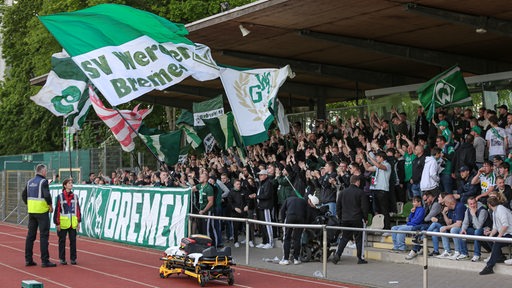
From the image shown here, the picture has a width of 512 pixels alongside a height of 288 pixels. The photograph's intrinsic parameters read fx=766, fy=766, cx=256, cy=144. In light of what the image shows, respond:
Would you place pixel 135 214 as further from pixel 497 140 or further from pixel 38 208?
pixel 497 140

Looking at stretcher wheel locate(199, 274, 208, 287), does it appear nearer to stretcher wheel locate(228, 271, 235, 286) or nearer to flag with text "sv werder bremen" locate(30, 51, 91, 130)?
stretcher wheel locate(228, 271, 235, 286)

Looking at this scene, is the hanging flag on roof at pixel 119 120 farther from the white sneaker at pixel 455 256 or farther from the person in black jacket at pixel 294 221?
the white sneaker at pixel 455 256

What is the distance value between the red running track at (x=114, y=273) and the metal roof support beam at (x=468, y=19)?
6876 mm

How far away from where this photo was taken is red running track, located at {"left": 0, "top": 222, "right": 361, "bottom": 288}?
14281 millimetres

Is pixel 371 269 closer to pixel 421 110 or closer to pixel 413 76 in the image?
pixel 421 110

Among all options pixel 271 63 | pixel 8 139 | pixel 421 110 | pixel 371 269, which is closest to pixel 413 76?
pixel 271 63

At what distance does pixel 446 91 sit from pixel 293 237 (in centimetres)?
681

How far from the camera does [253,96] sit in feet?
61.9

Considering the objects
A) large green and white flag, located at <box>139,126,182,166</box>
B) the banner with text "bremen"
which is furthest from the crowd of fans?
large green and white flag, located at <box>139,126,182,166</box>

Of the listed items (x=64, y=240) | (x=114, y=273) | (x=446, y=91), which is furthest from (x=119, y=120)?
(x=446, y=91)

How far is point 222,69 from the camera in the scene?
62.4ft

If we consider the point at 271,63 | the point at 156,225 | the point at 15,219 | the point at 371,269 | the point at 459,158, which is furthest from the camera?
the point at 15,219

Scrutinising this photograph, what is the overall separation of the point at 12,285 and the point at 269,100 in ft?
24.8

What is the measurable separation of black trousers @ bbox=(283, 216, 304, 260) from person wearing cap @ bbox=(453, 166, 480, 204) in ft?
11.1
